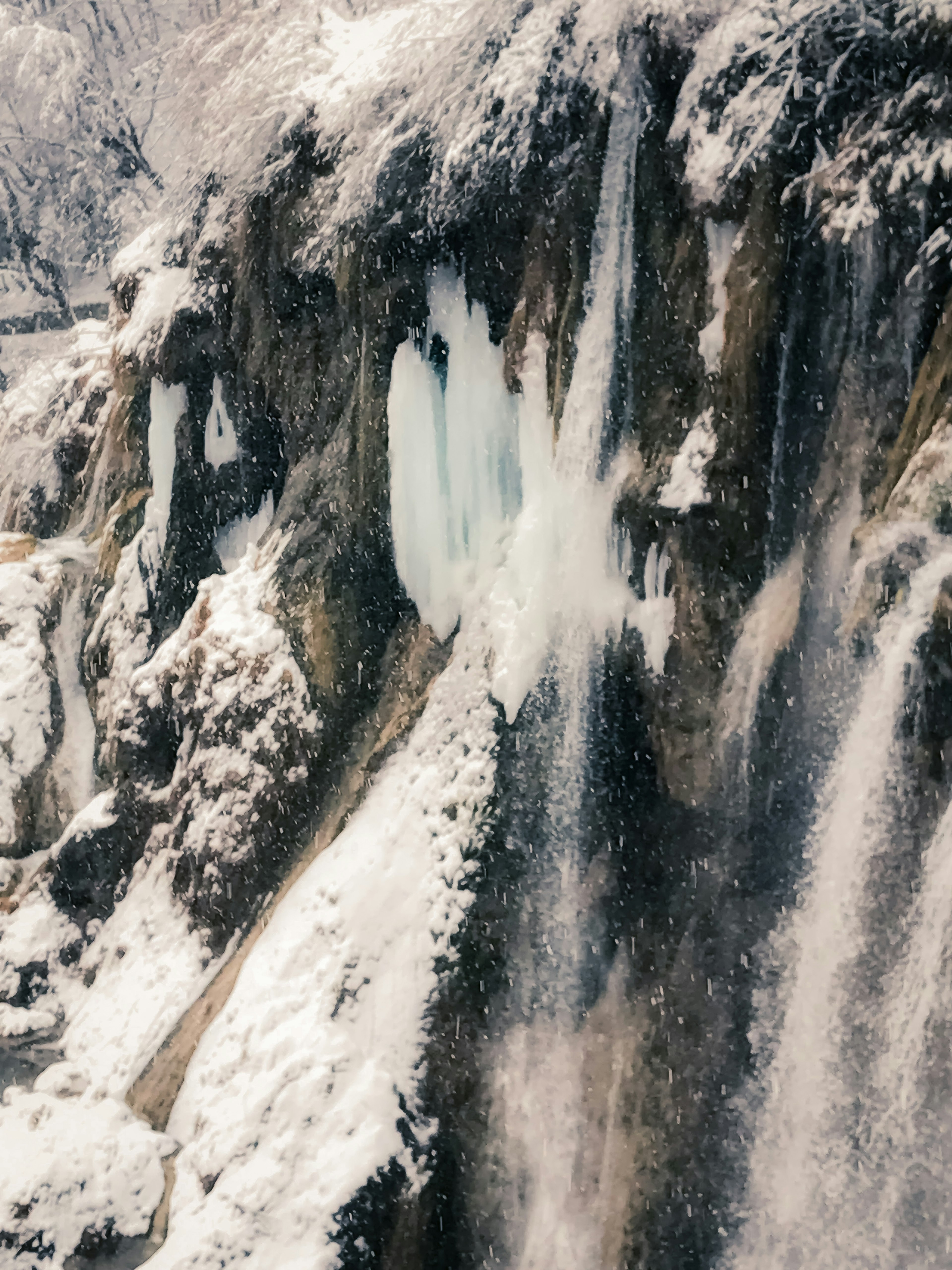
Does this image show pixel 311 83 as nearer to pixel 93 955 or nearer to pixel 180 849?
pixel 180 849

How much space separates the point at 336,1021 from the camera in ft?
20.4

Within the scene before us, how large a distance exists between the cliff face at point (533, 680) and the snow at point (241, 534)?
0.89 metres

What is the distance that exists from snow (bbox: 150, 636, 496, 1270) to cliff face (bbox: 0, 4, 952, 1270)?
0.03 meters

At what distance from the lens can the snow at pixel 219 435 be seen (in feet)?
31.1

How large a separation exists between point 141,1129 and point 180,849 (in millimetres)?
2374

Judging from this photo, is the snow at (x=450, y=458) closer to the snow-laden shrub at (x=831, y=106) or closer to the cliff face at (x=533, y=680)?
the cliff face at (x=533, y=680)

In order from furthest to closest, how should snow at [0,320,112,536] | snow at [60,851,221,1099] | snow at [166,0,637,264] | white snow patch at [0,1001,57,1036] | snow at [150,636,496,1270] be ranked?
1. snow at [0,320,112,536]
2. white snow patch at [0,1001,57,1036]
3. snow at [60,851,221,1099]
4. snow at [166,0,637,264]
5. snow at [150,636,496,1270]

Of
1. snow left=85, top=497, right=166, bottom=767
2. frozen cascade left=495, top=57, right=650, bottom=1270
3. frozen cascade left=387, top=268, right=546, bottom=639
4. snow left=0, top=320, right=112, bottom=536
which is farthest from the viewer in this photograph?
snow left=0, top=320, right=112, bottom=536

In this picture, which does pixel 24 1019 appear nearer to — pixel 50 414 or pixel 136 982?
pixel 136 982

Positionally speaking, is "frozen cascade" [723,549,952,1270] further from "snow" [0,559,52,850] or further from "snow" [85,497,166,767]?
"snow" [0,559,52,850]

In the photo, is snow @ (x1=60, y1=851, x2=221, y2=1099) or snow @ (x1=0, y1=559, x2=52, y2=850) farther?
snow @ (x1=0, y1=559, x2=52, y2=850)

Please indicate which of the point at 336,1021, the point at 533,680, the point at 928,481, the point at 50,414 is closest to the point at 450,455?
the point at 533,680

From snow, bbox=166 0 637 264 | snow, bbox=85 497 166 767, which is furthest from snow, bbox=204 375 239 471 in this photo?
snow, bbox=166 0 637 264

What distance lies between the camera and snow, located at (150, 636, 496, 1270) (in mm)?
5730
